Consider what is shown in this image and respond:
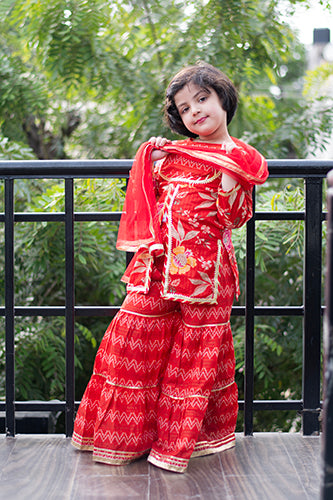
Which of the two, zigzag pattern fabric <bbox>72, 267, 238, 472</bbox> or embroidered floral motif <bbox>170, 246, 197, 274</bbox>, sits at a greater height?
embroidered floral motif <bbox>170, 246, 197, 274</bbox>

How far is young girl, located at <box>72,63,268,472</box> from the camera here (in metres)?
1.63

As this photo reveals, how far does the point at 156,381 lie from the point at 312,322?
59cm

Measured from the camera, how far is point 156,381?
5.73 feet

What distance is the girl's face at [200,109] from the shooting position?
1.62 meters

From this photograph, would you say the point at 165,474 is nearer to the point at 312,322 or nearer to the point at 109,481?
the point at 109,481

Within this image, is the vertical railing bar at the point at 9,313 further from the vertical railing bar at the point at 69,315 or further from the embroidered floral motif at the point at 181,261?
the embroidered floral motif at the point at 181,261

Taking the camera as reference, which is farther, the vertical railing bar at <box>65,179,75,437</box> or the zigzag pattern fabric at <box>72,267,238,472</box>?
the vertical railing bar at <box>65,179,75,437</box>

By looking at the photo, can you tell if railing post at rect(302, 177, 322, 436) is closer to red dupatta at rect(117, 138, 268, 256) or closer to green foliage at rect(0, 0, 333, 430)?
red dupatta at rect(117, 138, 268, 256)

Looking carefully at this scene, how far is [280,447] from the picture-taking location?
1.80 metres

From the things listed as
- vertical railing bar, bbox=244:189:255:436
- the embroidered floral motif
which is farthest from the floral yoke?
vertical railing bar, bbox=244:189:255:436

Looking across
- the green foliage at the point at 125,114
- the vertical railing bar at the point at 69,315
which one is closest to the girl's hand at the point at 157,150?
the vertical railing bar at the point at 69,315

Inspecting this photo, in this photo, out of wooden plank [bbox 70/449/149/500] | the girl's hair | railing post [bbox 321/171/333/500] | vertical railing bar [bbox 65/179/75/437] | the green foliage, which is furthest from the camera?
the green foliage

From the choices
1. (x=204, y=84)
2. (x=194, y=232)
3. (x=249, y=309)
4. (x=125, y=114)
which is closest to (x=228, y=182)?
(x=194, y=232)

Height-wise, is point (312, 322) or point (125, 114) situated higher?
point (125, 114)
